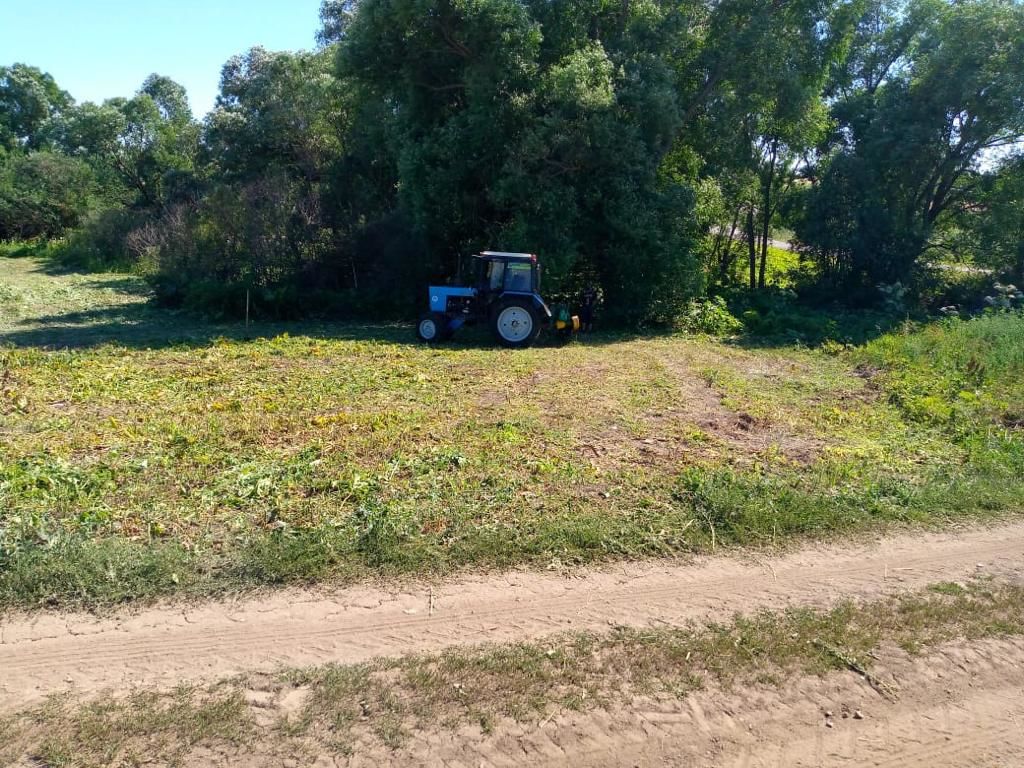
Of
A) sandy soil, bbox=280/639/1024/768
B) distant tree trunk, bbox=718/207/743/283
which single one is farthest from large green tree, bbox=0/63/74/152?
sandy soil, bbox=280/639/1024/768

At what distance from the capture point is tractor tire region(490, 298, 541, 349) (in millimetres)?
14234

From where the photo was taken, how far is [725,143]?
18.2m

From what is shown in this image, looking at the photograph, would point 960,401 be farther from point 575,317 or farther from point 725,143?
point 725,143

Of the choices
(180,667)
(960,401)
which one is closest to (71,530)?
(180,667)

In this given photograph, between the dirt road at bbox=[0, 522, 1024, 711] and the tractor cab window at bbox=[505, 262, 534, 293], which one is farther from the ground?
the tractor cab window at bbox=[505, 262, 534, 293]

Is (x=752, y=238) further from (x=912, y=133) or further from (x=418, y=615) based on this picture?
(x=418, y=615)

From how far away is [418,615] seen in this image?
4.60m

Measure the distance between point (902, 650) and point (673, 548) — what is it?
166 cm

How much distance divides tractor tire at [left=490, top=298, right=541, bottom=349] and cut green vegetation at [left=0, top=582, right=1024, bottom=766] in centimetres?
998

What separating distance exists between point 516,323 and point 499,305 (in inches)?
19.3

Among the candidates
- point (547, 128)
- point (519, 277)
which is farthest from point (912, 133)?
point (519, 277)

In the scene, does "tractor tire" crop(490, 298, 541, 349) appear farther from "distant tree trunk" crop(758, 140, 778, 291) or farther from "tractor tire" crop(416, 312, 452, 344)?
"distant tree trunk" crop(758, 140, 778, 291)

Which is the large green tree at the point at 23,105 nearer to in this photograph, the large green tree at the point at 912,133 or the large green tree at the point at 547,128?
the large green tree at the point at 547,128

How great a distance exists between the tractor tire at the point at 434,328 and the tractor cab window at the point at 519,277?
4.81 ft
